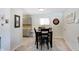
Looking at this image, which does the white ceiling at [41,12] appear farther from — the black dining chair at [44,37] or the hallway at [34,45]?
the hallway at [34,45]

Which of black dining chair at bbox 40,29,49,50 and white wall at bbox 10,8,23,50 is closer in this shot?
white wall at bbox 10,8,23,50

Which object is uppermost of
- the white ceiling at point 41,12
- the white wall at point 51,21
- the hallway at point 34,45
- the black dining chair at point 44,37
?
the white ceiling at point 41,12

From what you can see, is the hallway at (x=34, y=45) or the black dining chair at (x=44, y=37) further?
the black dining chair at (x=44, y=37)

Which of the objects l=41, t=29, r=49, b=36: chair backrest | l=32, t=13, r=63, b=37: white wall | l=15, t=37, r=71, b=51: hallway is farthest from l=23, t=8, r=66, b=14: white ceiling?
l=15, t=37, r=71, b=51: hallway

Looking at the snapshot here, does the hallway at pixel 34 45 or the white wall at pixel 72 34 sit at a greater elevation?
the white wall at pixel 72 34

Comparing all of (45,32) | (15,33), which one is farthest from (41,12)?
(15,33)

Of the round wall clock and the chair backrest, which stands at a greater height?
the round wall clock

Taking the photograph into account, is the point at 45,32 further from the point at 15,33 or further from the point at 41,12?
the point at 15,33

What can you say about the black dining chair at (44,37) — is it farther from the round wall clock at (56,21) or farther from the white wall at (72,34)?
the white wall at (72,34)

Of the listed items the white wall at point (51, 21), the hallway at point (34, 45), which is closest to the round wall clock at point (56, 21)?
the white wall at point (51, 21)

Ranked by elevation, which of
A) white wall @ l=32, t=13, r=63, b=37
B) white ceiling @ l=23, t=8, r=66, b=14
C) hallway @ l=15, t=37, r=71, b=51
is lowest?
hallway @ l=15, t=37, r=71, b=51

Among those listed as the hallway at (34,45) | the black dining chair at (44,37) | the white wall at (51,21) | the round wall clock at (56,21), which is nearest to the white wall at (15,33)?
the hallway at (34,45)

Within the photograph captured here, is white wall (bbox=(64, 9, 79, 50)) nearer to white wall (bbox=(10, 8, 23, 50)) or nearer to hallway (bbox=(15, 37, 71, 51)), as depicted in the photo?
hallway (bbox=(15, 37, 71, 51))

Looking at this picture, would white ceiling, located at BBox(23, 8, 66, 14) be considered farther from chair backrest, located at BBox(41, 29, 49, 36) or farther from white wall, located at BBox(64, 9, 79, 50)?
chair backrest, located at BBox(41, 29, 49, 36)
